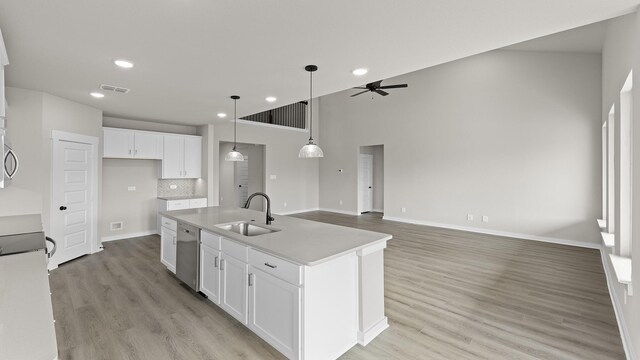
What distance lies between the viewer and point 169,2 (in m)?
1.80

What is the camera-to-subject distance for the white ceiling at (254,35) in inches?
73.3

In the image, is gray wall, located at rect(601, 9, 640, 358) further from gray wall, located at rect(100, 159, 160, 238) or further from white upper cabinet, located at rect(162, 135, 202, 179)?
gray wall, located at rect(100, 159, 160, 238)

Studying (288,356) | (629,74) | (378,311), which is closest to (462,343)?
(378,311)

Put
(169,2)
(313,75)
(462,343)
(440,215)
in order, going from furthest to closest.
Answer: (440,215) → (313,75) → (462,343) → (169,2)

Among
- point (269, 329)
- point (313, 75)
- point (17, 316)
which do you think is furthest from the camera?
point (313, 75)

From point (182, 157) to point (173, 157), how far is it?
0.63 ft

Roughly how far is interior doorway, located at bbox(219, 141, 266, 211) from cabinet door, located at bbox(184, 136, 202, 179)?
193 cm

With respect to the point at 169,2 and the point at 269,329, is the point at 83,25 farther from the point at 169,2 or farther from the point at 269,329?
the point at 269,329

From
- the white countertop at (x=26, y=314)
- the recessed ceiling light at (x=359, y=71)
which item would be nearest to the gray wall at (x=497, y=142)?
the recessed ceiling light at (x=359, y=71)

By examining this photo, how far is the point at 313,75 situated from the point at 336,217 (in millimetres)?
5556

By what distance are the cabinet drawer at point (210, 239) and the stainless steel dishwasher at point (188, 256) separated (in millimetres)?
112

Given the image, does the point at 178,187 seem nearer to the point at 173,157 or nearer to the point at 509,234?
the point at 173,157

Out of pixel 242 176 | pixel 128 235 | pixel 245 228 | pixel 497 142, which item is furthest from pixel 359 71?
pixel 242 176

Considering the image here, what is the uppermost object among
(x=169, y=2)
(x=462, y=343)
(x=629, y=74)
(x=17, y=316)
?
(x=169, y=2)
